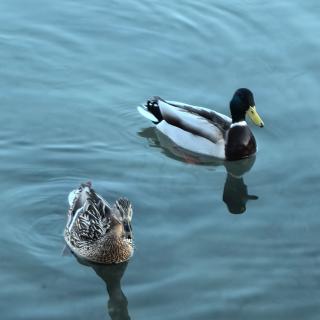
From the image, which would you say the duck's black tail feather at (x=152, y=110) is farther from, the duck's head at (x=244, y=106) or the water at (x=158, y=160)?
the duck's head at (x=244, y=106)

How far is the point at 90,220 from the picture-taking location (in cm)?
880

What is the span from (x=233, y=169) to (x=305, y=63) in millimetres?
2441

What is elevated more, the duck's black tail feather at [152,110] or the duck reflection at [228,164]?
the duck's black tail feather at [152,110]

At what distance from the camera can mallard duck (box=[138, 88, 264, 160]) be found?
36.0 ft

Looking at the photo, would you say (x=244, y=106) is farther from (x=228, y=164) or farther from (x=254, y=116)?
(x=228, y=164)

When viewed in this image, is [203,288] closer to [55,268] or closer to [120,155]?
[55,268]

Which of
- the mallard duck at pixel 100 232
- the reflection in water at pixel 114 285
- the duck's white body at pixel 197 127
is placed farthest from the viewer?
the duck's white body at pixel 197 127

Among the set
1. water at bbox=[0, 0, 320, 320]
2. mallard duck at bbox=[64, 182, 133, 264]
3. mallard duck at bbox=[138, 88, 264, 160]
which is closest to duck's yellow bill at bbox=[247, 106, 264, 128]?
mallard duck at bbox=[138, 88, 264, 160]

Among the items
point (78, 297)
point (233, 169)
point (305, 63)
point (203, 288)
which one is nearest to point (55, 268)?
point (78, 297)

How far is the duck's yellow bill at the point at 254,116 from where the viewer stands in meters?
11.0

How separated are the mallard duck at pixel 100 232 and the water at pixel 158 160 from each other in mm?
132

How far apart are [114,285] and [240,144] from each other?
2.95m

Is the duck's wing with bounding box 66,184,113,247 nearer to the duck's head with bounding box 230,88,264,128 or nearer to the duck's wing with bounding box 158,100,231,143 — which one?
the duck's wing with bounding box 158,100,231,143

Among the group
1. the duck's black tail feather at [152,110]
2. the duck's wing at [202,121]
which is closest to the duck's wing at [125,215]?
the duck's wing at [202,121]
